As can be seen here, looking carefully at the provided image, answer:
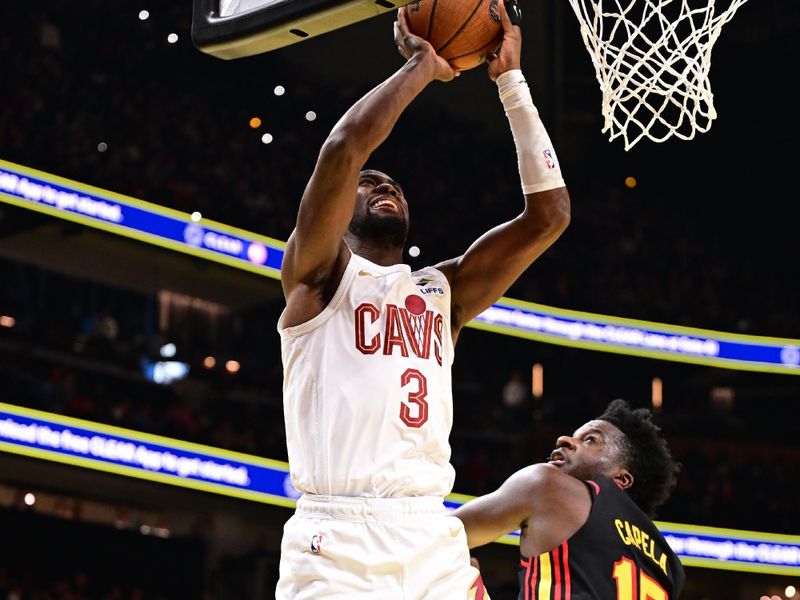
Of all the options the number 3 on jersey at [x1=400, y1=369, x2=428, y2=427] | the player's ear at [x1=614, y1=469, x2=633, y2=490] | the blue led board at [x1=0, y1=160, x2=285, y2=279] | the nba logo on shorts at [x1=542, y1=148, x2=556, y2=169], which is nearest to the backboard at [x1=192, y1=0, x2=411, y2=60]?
the nba logo on shorts at [x1=542, y1=148, x2=556, y2=169]

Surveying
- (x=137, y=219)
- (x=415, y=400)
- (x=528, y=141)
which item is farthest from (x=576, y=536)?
(x=137, y=219)

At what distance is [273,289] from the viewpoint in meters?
15.1

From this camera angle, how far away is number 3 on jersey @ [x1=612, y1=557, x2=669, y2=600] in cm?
352

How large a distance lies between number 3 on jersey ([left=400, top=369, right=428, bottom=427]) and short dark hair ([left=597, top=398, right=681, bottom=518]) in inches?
49.0

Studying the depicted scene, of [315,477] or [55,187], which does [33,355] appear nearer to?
[55,187]

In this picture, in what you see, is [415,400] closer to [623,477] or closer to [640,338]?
[623,477]

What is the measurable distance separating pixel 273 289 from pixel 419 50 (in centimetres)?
1223

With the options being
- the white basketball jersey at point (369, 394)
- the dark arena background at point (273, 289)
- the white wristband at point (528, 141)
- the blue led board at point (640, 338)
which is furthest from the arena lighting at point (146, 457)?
the white basketball jersey at point (369, 394)

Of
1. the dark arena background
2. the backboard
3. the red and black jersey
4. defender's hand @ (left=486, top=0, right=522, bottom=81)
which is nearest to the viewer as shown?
the backboard

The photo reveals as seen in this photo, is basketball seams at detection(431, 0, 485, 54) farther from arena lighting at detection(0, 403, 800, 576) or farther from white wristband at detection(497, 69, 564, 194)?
arena lighting at detection(0, 403, 800, 576)

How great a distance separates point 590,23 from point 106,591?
28.8 ft

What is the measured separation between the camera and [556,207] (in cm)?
325

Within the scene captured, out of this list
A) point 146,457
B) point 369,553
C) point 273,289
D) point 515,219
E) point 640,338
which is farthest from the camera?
point 640,338

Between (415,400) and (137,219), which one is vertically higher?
(137,219)
